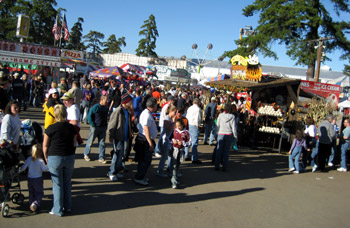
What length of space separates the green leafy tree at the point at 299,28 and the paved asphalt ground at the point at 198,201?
19.5 m

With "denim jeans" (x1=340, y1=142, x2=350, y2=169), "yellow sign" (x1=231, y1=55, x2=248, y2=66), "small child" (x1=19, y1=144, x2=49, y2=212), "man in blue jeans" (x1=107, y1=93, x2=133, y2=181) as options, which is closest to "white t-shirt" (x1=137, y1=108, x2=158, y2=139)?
"man in blue jeans" (x1=107, y1=93, x2=133, y2=181)

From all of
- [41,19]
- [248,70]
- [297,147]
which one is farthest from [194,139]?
[41,19]

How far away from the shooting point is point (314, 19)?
2502cm

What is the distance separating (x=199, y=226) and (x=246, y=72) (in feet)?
31.1

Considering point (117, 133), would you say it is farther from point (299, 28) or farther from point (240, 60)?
point (299, 28)

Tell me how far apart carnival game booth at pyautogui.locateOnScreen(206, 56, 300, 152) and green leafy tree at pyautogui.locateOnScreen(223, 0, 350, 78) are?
13.2 meters

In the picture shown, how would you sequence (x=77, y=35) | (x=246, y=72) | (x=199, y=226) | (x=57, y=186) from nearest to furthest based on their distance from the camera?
1. (x=57, y=186)
2. (x=199, y=226)
3. (x=246, y=72)
4. (x=77, y=35)

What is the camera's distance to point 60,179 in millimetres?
4551

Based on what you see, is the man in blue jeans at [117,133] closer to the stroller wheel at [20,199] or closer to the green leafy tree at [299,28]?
the stroller wheel at [20,199]

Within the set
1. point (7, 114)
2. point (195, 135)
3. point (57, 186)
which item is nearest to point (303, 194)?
point (195, 135)

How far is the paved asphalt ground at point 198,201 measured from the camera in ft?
15.7

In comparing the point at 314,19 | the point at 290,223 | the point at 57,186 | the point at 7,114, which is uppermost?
the point at 314,19

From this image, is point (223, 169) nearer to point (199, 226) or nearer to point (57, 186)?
point (199, 226)

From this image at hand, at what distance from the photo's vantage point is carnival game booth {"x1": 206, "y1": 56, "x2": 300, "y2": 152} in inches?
483
